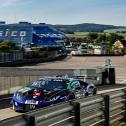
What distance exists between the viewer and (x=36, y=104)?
15047 millimetres

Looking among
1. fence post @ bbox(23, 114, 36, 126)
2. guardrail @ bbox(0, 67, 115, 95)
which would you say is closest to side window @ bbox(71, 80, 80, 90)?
guardrail @ bbox(0, 67, 115, 95)

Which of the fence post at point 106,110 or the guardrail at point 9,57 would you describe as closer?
the fence post at point 106,110

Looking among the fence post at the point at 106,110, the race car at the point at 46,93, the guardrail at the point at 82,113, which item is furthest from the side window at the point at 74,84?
the fence post at the point at 106,110

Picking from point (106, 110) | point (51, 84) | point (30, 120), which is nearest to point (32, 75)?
point (51, 84)

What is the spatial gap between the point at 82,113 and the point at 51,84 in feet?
23.4

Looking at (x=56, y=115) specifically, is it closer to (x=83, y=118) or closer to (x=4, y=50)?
(x=83, y=118)

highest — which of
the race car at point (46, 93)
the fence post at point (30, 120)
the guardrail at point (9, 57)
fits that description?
the fence post at point (30, 120)

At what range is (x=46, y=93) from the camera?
15555mm

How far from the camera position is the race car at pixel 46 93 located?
15.1 metres

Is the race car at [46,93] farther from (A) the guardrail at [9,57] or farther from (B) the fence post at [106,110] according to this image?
(A) the guardrail at [9,57]

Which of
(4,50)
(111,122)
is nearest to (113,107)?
(111,122)

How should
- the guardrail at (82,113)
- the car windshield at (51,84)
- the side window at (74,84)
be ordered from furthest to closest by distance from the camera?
the side window at (74,84) → the car windshield at (51,84) → the guardrail at (82,113)

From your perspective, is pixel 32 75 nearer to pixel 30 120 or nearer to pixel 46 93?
pixel 46 93

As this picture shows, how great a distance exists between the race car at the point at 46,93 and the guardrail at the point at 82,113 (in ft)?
10.9
